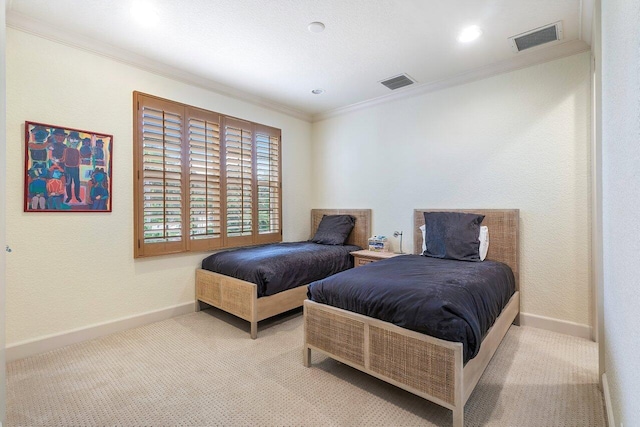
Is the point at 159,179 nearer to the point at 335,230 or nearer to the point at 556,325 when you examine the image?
the point at 335,230

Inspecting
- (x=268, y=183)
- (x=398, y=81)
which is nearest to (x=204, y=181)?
(x=268, y=183)

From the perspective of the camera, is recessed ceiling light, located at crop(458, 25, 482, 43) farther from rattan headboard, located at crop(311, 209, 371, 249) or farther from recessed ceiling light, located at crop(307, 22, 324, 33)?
rattan headboard, located at crop(311, 209, 371, 249)

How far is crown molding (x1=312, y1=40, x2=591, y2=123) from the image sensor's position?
2625 mm

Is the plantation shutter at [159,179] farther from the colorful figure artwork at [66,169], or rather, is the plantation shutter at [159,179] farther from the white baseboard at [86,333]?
the white baseboard at [86,333]

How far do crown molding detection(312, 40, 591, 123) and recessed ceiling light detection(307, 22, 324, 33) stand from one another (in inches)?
63.1

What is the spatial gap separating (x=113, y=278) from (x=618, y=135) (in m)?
3.62

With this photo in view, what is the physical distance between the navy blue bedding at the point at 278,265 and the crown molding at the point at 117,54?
6.55 ft

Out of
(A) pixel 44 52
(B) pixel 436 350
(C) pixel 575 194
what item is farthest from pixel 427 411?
(A) pixel 44 52

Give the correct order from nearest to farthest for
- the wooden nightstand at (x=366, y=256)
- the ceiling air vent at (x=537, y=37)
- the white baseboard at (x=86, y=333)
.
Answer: the white baseboard at (x=86, y=333), the ceiling air vent at (x=537, y=37), the wooden nightstand at (x=366, y=256)

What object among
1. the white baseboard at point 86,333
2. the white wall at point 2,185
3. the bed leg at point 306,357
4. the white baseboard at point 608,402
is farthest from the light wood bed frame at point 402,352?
the white baseboard at point 86,333

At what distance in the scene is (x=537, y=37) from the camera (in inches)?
99.2

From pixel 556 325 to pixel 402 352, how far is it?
205 cm

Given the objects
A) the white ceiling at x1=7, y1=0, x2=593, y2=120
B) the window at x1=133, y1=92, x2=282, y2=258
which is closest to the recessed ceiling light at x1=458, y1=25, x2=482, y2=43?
the white ceiling at x1=7, y1=0, x2=593, y2=120

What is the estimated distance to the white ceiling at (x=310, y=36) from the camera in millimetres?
2154
